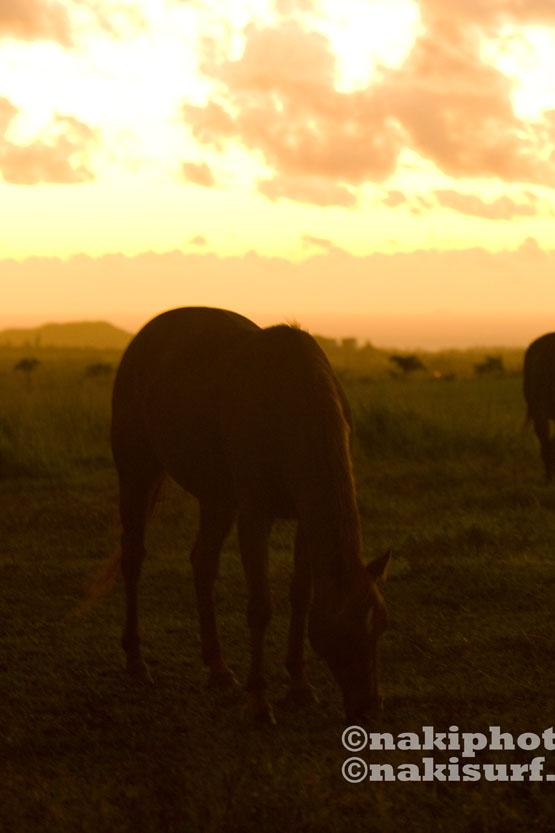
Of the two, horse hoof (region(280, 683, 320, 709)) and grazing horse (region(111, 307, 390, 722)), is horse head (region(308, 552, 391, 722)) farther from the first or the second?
horse hoof (region(280, 683, 320, 709))

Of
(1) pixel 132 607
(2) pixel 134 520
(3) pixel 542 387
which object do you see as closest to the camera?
(1) pixel 132 607

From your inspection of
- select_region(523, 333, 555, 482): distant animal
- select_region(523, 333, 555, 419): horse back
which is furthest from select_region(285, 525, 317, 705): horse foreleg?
select_region(523, 333, 555, 419): horse back

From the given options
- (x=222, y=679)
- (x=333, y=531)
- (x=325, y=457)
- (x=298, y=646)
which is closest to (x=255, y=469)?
(x=325, y=457)

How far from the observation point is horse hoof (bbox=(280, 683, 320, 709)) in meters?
4.66

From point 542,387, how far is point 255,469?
25.1ft

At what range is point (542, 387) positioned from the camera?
37.4 ft

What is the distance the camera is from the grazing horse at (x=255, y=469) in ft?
12.9

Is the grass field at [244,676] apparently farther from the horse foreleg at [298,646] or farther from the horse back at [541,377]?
the horse back at [541,377]

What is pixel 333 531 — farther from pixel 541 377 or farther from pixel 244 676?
pixel 541 377

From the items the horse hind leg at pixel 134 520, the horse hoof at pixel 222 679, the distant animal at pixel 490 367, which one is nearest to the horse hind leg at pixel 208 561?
the horse hoof at pixel 222 679

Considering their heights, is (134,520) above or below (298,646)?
above

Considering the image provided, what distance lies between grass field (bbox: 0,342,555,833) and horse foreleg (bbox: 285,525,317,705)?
132 mm

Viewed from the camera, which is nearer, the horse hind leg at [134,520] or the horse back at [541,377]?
the horse hind leg at [134,520]

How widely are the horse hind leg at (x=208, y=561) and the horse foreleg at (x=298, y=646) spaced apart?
51 cm
